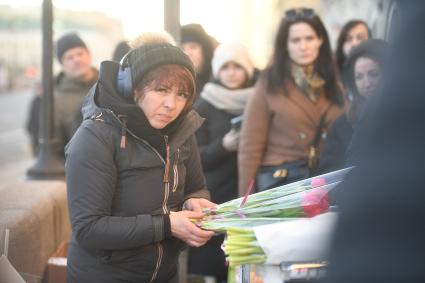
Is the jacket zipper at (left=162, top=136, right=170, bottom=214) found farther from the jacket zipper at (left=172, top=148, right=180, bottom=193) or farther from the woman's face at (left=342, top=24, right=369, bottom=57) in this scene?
the woman's face at (left=342, top=24, right=369, bottom=57)

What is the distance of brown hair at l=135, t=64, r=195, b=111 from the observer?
2500mm

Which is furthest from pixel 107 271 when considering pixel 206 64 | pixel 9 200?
pixel 206 64

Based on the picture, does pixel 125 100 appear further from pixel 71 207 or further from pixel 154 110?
pixel 71 207

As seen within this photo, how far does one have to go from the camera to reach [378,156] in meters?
1.11

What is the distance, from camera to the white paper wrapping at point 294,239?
1932 mm

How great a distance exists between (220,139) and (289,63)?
72 centimetres

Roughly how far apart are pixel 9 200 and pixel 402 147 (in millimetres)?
2787

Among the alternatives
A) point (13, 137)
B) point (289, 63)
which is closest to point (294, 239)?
point (289, 63)

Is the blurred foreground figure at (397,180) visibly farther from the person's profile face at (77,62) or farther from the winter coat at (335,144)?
the person's profile face at (77,62)

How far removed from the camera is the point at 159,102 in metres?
2.53

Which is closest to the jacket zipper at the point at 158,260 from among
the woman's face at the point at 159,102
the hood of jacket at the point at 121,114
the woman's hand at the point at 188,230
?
the woman's hand at the point at 188,230

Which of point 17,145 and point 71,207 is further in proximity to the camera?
point 17,145

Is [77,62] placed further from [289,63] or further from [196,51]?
[289,63]

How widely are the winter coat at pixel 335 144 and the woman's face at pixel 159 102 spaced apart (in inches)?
63.0
